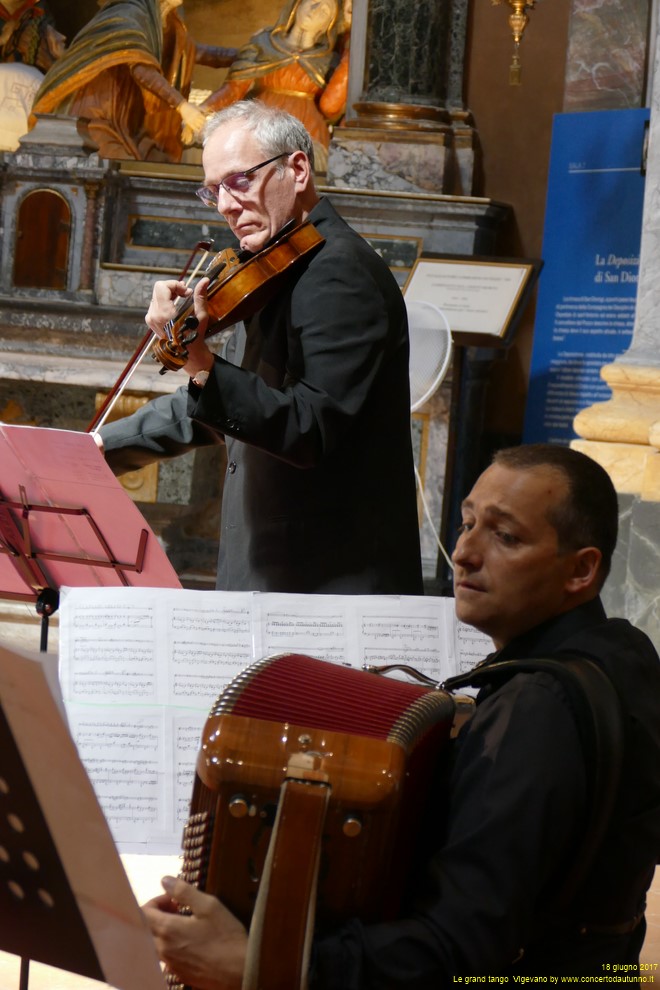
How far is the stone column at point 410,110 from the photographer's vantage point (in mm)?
7379

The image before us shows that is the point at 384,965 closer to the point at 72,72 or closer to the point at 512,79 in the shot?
the point at 512,79

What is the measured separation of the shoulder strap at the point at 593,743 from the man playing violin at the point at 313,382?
1.11 metres

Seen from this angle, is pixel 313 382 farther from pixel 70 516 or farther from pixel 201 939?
pixel 201 939

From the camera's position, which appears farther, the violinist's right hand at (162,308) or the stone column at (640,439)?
the stone column at (640,439)

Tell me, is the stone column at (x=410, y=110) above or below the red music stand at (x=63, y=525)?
above

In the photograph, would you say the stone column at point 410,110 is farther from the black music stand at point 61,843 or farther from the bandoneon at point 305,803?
the black music stand at point 61,843

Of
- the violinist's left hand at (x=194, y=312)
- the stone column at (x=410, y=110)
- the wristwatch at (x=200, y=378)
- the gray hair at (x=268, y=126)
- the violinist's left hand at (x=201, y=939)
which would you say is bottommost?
the violinist's left hand at (x=201, y=939)

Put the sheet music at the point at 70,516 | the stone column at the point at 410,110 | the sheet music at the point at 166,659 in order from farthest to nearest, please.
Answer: the stone column at the point at 410,110 → the sheet music at the point at 70,516 → the sheet music at the point at 166,659

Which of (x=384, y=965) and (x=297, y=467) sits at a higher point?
(x=297, y=467)

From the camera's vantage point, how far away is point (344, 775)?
1.48 metres

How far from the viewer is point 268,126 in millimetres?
2834

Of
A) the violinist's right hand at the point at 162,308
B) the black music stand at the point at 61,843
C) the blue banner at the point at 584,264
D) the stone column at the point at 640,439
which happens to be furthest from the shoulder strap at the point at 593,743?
the blue banner at the point at 584,264

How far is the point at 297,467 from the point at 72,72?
593 centimetres

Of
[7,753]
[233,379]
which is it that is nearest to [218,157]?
[233,379]
